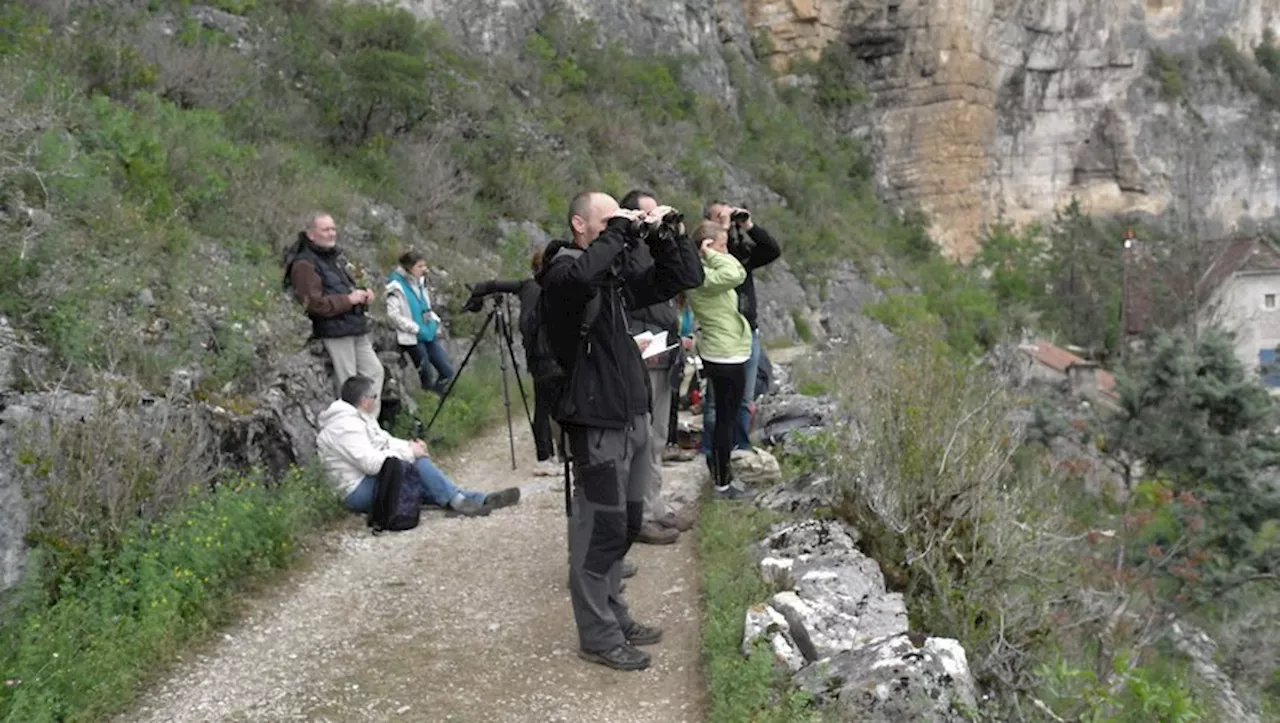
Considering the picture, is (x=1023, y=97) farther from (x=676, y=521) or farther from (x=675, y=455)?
(x=676, y=521)

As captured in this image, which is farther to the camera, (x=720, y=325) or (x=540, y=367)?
(x=720, y=325)

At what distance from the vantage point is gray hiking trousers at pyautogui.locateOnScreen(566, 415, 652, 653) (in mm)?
4039

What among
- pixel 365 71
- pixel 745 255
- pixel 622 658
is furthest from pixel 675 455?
pixel 365 71

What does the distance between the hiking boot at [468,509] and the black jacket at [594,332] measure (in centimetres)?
262

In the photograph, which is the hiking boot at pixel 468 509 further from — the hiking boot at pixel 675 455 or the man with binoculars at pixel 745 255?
the hiking boot at pixel 675 455

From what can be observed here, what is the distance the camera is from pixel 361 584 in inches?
208

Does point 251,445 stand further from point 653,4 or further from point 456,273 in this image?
point 653,4

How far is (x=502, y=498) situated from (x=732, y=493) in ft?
5.17

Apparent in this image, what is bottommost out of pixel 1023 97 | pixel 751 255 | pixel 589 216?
pixel 751 255

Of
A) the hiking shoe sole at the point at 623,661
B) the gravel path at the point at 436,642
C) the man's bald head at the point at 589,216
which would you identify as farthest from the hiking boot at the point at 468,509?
the man's bald head at the point at 589,216

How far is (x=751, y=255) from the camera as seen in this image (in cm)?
637

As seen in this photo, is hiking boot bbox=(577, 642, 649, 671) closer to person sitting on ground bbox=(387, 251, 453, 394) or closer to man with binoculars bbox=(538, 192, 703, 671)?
man with binoculars bbox=(538, 192, 703, 671)

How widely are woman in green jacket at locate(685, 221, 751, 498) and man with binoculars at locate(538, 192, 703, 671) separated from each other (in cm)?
140

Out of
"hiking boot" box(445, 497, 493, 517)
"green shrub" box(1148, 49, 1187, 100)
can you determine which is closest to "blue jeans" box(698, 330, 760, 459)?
"hiking boot" box(445, 497, 493, 517)
